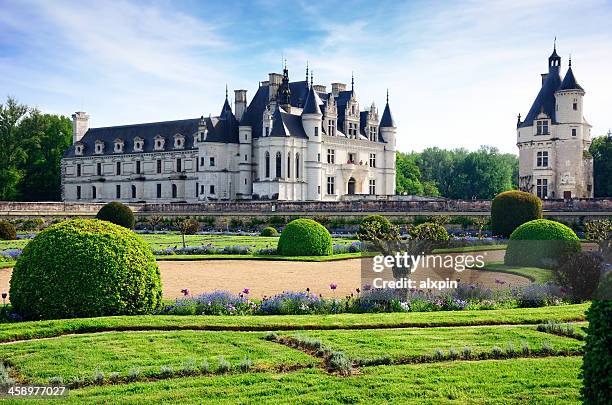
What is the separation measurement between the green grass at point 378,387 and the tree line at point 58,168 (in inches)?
2184

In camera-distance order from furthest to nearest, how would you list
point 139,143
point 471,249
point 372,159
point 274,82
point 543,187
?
1. point 139,143
2. point 372,159
3. point 274,82
4. point 543,187
5. point 471,249

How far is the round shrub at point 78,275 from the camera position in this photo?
10867 mm

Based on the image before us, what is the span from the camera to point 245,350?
8.95 m

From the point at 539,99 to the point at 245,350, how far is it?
4629 cm

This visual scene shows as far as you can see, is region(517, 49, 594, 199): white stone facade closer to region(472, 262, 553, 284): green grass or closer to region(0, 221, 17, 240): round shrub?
region(472, 262, 553, 284): green grass

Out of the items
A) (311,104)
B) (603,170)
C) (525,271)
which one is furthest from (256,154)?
(525,271)

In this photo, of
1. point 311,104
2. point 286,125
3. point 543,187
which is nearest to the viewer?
point 543,187

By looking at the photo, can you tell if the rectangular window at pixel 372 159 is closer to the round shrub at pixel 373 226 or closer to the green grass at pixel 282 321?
the round shrub at pixel 373 226

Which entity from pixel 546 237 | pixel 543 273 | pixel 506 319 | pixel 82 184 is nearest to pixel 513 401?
pixel 506 319

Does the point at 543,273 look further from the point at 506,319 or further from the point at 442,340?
the point at 442,340

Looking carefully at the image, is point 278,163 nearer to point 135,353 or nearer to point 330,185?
point 330,185

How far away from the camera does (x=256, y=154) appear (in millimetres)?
63438

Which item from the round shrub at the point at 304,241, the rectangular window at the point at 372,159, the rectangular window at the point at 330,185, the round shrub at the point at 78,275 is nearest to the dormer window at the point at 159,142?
the rectangular window at the point at 330,185

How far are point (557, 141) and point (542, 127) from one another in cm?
149
